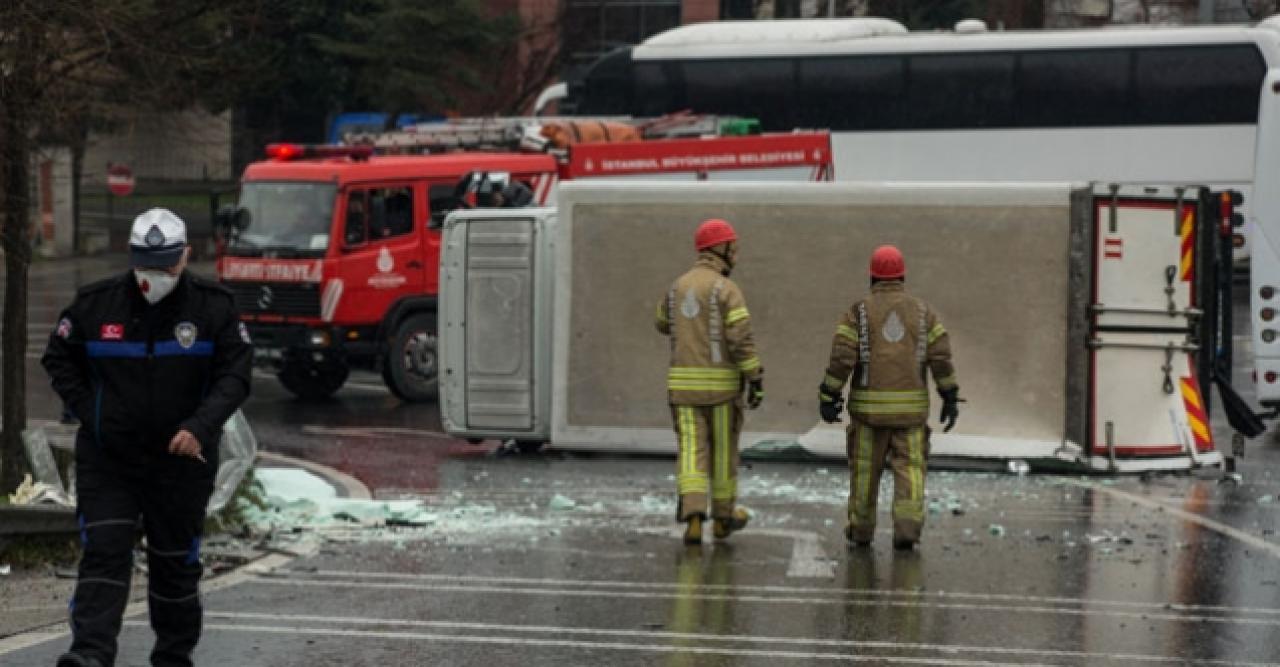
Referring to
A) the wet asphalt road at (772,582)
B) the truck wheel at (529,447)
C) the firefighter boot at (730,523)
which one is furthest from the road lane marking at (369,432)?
the firefighter boot at (730,523)

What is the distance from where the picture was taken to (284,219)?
21391 mm

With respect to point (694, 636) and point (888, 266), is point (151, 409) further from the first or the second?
point (888, 266)

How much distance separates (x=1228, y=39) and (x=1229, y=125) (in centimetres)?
133

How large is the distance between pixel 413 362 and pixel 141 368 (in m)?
13.8

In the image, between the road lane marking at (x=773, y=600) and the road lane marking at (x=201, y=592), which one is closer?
the road lane marking at (x=201, y=592)

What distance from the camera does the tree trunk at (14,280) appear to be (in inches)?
499

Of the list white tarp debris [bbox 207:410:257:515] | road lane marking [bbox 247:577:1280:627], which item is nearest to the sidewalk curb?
white tarp debris [bbox 207:410:257:515]

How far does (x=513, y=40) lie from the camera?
43.9m

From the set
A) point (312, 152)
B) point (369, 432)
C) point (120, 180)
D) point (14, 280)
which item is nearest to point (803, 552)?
point (14, 280)

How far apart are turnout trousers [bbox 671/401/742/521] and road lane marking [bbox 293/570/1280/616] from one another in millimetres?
1205

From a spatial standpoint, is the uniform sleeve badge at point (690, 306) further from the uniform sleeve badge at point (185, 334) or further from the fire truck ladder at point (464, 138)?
the fire truck ladder at point (464, 138)

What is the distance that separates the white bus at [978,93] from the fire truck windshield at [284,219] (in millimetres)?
14194

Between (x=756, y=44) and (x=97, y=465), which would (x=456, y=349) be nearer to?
(x=97, y=465)

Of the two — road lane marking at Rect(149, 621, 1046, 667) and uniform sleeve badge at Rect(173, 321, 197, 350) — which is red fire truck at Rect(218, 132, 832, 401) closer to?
road lane marking at Rect(149, 621, 1046, 667)
